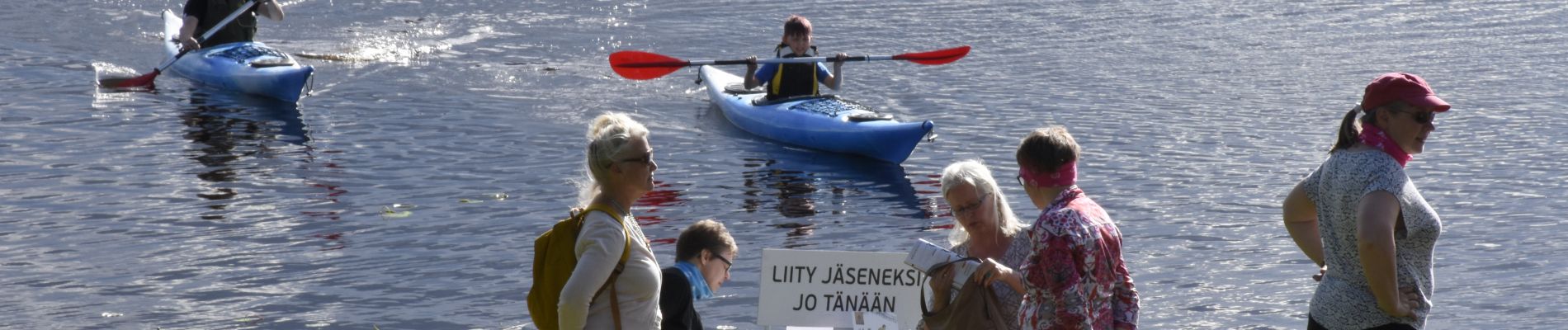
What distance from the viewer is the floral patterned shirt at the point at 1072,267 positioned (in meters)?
4.33

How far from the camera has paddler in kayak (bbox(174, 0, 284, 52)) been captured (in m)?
20.5

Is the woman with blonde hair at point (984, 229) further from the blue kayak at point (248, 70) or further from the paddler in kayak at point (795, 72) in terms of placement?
the blue kayak at point (248, 70)

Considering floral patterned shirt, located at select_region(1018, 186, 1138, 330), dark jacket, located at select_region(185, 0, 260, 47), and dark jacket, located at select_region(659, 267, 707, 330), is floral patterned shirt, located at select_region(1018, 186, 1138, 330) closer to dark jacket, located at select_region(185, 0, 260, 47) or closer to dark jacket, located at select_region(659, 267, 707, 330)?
dark jacket, located at select_region(659, 267, 707, 330)

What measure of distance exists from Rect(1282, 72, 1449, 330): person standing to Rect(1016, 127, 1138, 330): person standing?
1.99 feet

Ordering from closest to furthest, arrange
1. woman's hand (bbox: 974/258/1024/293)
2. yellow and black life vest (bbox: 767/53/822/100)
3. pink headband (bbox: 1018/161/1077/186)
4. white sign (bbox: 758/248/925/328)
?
pink headband (bbox: 1018/161/1077/186) < woman's hand (bbox: 974/258/1024/293) < white sign (bbox: 758/248/925/328) < yellow and black life vest (bbox: 767/53/822/100)

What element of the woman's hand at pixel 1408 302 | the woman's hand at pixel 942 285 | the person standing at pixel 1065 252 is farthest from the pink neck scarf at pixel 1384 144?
the woman's hand at pixel 942 285

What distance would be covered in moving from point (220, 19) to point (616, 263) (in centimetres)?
1839

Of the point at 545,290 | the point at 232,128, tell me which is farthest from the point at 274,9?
the point at 545,290

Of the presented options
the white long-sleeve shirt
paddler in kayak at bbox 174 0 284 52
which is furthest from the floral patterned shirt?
paddler in kayak at bbox 174 0 284 52

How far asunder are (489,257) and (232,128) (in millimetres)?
7856

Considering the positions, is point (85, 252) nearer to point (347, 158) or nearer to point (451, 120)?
point (347, 158)

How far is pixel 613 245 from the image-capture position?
4062 millimetres

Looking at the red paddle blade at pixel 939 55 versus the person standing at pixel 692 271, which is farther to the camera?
the red paddle blade at pixel 939 55

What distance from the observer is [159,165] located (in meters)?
15.7
